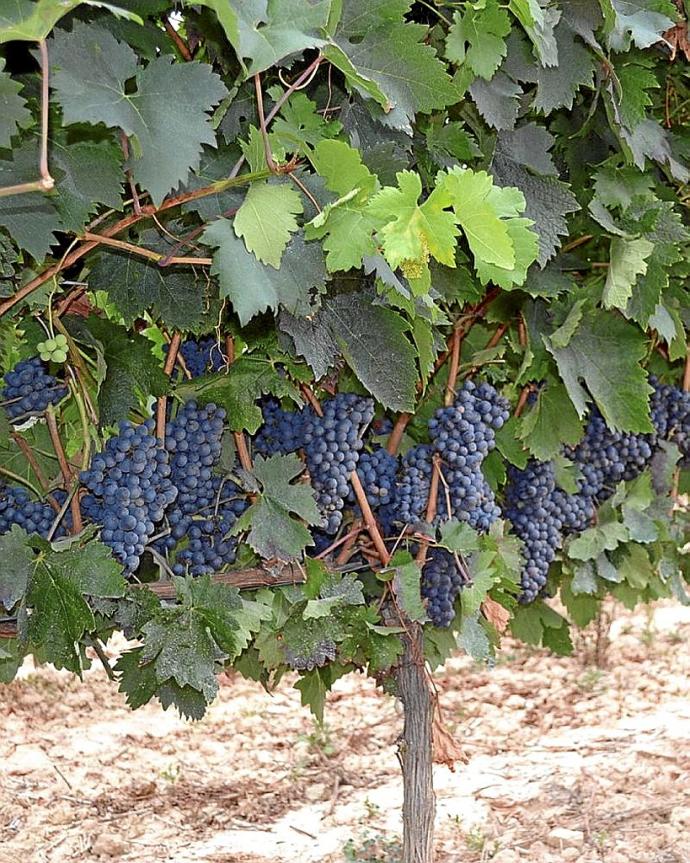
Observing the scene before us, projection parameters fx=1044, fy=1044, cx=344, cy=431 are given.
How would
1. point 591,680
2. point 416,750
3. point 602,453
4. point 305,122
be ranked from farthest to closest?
1. point 591,680
2. point 602,453
3. point 416,750
4. point 305,122

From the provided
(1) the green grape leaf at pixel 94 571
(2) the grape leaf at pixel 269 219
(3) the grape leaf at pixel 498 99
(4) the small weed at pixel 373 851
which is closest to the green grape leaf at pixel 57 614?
(1) the green grape leaf at pixel 94 571

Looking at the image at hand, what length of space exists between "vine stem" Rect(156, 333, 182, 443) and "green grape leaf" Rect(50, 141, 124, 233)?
20.2 inches

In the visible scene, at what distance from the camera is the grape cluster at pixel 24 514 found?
170 centimetres

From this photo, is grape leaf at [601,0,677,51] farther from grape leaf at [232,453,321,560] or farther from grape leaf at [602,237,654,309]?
grape leaf at [232,453,321,560]

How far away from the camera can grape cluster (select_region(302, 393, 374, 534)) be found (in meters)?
1.81

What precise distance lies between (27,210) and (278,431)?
74 cm

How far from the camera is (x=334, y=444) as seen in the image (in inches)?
71.3

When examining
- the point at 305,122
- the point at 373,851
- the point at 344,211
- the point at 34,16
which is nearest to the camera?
the point at 34,16

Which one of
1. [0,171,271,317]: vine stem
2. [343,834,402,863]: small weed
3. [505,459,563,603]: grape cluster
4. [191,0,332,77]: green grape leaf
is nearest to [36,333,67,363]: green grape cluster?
[0,171,271,317]: vine stem

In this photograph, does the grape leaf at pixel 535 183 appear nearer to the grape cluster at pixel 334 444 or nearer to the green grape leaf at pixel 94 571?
the grape cluster at pixel 334 444

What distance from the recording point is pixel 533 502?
2209 millimetres

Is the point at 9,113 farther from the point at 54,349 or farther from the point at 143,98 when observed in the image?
the point at 54,349

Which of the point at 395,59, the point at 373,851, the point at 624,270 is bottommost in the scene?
the point at 373,851

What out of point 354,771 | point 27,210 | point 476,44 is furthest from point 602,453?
point 354,771
